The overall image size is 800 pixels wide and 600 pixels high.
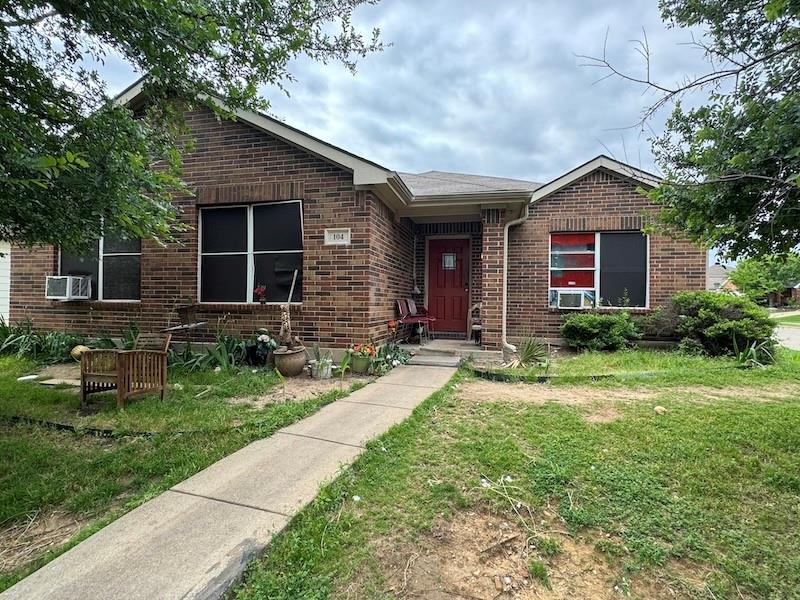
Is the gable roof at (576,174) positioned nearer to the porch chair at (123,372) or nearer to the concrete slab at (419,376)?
the concrete slab at (419,376)

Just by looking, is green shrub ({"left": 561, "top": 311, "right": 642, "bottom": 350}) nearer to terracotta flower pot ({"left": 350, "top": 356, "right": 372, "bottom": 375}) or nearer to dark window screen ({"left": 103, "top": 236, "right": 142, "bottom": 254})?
terracotta flower pot ({"left": 350, "top": 356, "right": 372, "bottom": 375})

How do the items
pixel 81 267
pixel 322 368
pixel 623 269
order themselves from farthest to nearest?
1. pixel 623 269
2. pixel 81 267
3. pixel 322 368

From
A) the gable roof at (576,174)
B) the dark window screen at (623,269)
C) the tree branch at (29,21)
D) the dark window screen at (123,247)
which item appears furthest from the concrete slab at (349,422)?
the dark window screen at (623,269)

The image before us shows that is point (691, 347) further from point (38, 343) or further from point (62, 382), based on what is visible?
point (38, 343)

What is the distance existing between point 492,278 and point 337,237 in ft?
9.51

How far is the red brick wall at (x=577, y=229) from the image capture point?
26.6 feet

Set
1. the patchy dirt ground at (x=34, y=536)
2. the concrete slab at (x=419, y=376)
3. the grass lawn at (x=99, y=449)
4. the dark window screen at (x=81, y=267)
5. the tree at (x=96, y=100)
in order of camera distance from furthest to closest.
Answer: the dark window screen at (x=81, y=267)
the concrete slab at (x=419, y=376)
the tree at (x=96, y=100)
the grass lawn at (x=99, y=449)
the patchy dirt ground at (x=34, y=536)

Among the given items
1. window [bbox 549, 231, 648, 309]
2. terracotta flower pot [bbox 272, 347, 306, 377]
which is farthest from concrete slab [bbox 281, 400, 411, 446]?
window [bbox 549, 231, 648, 309]

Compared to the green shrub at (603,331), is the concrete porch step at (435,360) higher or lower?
lower

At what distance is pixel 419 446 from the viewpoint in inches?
130

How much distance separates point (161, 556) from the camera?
1.90m

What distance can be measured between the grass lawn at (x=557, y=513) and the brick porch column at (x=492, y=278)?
→ 304 cm

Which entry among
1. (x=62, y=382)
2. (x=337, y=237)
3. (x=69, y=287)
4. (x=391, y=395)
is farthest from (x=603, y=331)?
(x=69, y=287)

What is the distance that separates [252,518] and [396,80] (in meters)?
13.8
